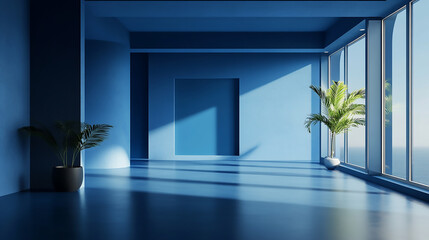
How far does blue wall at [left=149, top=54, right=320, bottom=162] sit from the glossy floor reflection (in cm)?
395

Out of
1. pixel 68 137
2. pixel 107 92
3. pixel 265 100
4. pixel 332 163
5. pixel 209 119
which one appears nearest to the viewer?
pixel 68 137

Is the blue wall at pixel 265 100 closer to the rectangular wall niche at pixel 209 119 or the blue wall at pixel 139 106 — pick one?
the rectangular wall niche at pixel 209 119

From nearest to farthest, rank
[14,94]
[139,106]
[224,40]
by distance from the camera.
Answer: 1. [14,94]
2. [224,40]
3. [139,106]

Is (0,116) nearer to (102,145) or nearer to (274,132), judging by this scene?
(102,145)

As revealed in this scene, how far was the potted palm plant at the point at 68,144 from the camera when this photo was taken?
6.41 meters

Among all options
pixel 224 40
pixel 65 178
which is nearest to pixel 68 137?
pixel 65 178

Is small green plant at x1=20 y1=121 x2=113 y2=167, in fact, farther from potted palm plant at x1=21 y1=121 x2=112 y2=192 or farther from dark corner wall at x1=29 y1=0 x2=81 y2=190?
dark corner wall at x1=29 y1=0 x2=81 y2=190

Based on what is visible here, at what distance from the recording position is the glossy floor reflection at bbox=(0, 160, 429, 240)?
156 inches

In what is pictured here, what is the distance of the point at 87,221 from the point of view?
4438 mm

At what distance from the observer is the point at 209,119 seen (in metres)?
12.3

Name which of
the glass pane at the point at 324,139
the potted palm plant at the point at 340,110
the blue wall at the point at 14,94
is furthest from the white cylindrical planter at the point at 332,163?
the blue wall at the point at 14,94

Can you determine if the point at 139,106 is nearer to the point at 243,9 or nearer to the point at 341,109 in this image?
the point at 243,9

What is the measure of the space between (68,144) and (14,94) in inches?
45.7

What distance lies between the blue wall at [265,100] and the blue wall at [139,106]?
436 mm
